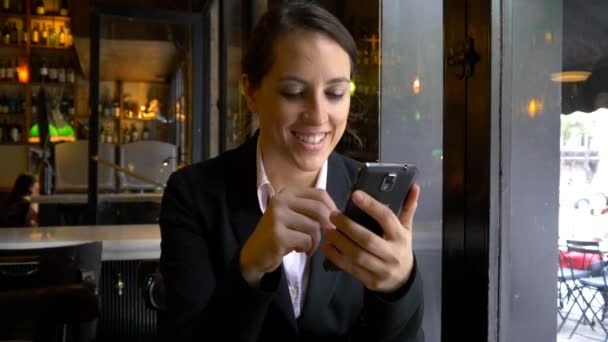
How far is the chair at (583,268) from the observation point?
2.75ft

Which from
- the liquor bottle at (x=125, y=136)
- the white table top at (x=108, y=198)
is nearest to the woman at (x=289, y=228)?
the white table top at (x=108, y=198)

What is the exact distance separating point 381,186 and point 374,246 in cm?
8

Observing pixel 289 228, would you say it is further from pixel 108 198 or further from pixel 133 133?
pixel 133 133

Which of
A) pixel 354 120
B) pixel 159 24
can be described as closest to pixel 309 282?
pixel 354 120

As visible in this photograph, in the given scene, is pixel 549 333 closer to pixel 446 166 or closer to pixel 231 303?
pixel 446 166

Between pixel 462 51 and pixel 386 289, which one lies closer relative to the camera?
pixel 386 289

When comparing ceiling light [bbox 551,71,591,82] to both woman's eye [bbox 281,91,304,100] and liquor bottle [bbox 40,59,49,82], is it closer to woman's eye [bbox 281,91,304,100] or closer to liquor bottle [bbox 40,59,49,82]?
woman's eye [bbox 281,91,304,100]

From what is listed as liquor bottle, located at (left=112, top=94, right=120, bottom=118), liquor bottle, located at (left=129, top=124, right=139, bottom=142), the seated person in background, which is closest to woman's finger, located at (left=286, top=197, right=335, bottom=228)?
the seated person in background

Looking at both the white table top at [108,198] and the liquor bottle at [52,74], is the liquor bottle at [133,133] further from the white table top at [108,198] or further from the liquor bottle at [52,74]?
the liquor bottle at [52,74]

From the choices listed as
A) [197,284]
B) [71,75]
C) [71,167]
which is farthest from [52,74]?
[197,284]

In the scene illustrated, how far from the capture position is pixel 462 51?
1077 mm

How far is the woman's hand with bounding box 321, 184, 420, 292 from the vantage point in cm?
70

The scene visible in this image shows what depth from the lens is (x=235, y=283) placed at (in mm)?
820

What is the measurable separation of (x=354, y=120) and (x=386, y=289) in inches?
41.2
